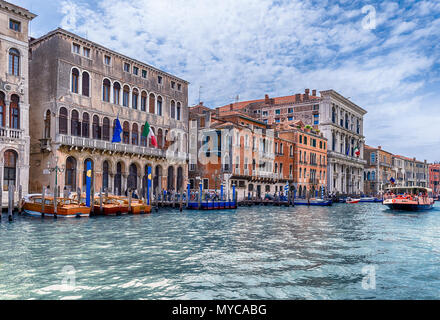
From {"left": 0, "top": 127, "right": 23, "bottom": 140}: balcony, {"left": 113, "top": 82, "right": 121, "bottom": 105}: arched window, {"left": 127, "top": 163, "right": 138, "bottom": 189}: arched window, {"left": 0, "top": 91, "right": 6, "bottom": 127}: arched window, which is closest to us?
{"left": 0, "top": 127, "right": 23, "bottom": 140}: balcony

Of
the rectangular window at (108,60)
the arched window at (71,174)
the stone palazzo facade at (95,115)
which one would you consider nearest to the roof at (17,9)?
the stone palazzo facade at (95,115)

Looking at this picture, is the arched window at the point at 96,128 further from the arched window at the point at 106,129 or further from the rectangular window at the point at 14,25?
the rectangular window at the point at 14,25

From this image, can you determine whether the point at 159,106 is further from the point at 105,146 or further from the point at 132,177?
the point at 105,146

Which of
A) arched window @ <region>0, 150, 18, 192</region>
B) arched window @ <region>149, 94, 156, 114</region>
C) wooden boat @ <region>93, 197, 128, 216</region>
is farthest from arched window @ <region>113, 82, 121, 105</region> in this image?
wooden boat @ <region>93, 197, 128, 216</region>

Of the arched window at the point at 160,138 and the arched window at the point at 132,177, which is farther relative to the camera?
the arched window at the point at 160,138

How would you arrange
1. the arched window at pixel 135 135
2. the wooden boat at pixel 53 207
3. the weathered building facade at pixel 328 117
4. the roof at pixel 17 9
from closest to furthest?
the wooden boat at pixel 53 207 < the roof at pixel 17 9 < the arched window at pixel 135 135 < the weathered building facade at pixel 328 117

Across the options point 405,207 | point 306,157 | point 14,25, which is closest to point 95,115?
point 14,25

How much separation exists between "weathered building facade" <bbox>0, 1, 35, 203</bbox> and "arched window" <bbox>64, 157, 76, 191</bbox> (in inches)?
105

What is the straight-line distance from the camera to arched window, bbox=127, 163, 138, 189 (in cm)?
2861

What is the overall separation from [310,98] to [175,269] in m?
51.6

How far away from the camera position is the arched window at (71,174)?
2425 cm

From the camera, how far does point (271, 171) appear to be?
40625 mm

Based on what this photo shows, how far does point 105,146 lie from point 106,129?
5.03 ft

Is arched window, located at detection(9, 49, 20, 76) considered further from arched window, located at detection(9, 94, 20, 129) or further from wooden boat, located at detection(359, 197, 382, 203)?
wooden boat, located at detection(359, 197, 382, 203)
